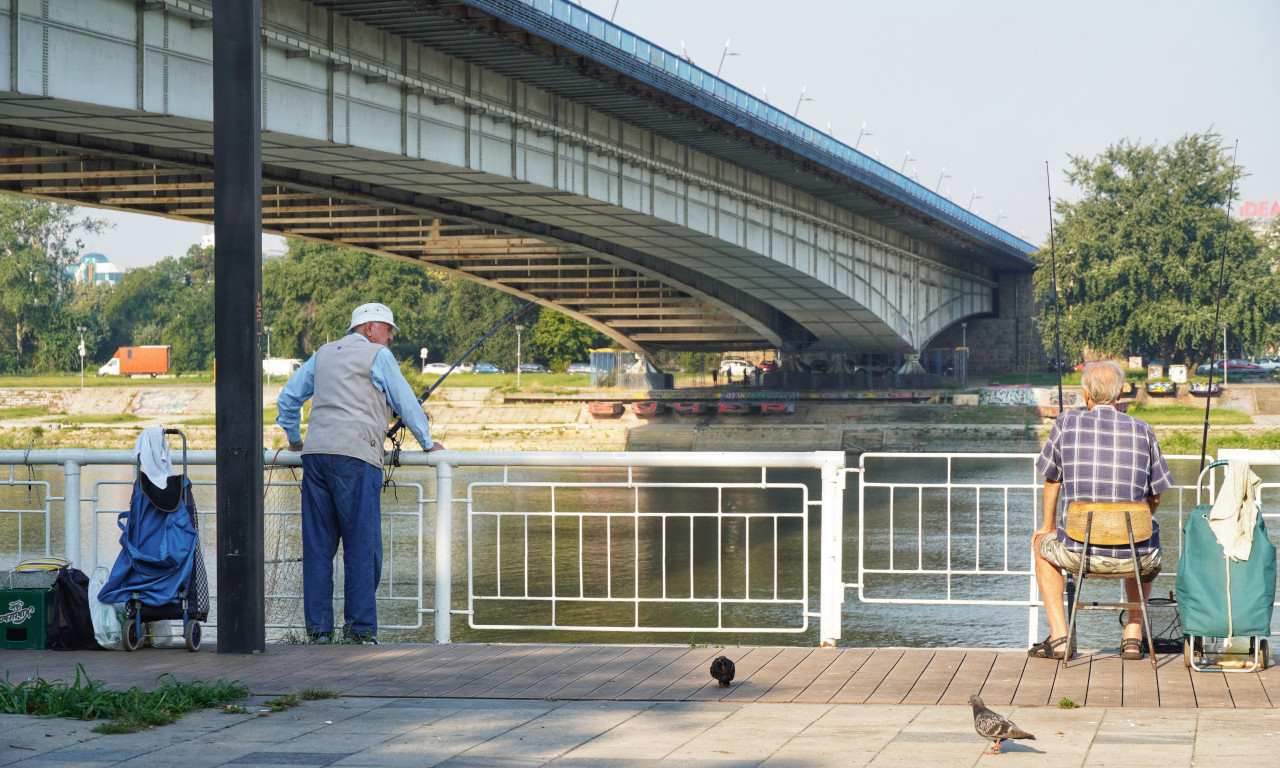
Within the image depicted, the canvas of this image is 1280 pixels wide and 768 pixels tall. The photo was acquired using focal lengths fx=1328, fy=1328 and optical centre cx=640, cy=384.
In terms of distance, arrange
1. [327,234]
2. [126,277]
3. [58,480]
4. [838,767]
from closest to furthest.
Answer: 1. [838,767]
2. [327,234]
3. [58,480]
4. [126,277]

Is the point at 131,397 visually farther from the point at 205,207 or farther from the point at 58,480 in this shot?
the point at 205,207

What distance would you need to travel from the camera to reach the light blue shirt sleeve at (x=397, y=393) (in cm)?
704

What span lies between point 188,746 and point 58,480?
100 feet

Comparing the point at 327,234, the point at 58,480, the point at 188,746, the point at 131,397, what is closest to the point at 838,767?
the point at 188,746

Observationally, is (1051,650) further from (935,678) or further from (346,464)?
(346,464)

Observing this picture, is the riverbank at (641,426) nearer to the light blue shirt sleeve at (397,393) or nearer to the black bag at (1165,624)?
the light blue shirt sleeve at (397,393)

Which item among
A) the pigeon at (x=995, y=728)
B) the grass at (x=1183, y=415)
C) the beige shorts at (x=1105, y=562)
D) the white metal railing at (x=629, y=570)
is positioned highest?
the grass at (x=1183, y=415)

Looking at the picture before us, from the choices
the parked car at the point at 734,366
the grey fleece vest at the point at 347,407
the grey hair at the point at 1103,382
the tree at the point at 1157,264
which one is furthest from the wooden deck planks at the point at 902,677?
the parked car at the point at 734,366

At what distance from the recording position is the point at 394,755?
4.62 meters

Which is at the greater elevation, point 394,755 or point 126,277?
point 126,277

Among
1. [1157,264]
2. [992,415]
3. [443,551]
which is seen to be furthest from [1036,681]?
[1157,264]

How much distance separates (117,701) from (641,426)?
4164 cm

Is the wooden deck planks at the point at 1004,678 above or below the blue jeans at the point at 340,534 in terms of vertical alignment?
below

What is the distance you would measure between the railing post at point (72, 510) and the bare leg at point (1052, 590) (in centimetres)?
512
